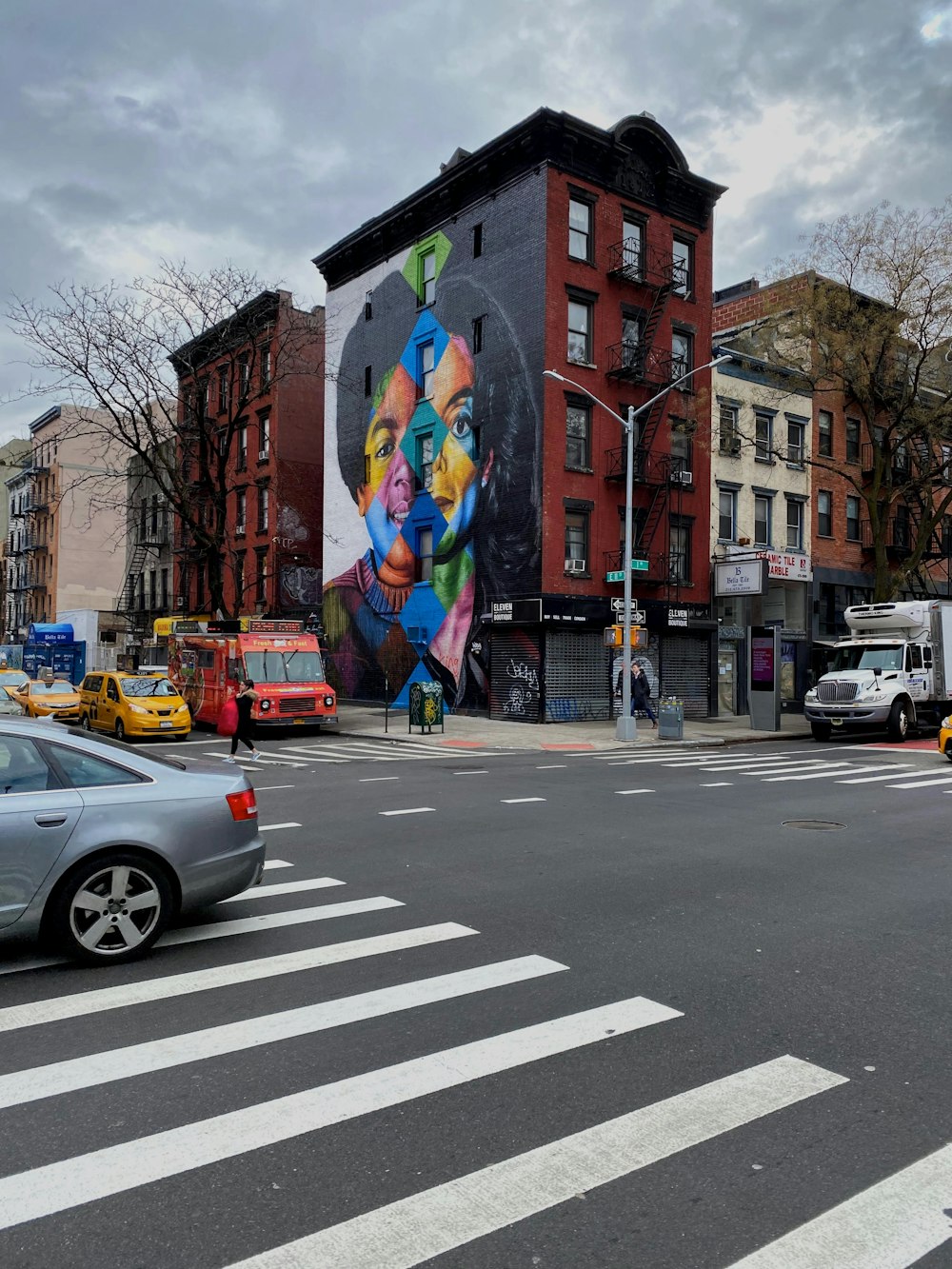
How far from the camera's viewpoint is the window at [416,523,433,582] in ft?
111

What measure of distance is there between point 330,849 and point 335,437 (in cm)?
3226

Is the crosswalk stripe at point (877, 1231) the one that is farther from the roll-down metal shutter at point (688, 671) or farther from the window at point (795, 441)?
the window at point (795, 441)

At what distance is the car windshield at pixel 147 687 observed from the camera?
953 inches

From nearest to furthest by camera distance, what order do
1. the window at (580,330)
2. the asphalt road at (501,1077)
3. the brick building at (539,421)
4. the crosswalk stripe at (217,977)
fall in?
1. the asphalt road at (501,1077)
2. the crosswalk stripe at (217,977)
3. the brick building at (539,421)
4. the window at (580,330)

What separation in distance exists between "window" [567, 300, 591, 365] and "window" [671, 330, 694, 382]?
366cm

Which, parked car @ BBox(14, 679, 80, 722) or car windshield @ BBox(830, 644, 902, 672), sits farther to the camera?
parked car @ BBox(14, 679, 80, 722)

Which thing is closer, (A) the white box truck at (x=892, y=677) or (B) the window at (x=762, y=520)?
(A) the white box truck at (x=892, y=677)

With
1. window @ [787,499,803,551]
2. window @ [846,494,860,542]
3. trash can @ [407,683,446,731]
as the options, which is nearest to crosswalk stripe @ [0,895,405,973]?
trash can @ [407,683,446,731]

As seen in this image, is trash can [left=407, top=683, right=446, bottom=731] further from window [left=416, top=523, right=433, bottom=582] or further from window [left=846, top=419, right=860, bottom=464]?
window [left=846, top=419, right=860, bottom=464]

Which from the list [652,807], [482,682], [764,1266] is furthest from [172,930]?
[482,682]

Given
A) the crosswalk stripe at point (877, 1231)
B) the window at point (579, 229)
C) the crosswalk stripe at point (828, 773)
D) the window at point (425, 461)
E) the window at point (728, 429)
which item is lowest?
the crosswalk stripe at point (828, 773)

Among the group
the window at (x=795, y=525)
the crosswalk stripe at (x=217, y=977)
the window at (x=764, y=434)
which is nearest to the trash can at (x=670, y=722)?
the window at (x=764, y=434)

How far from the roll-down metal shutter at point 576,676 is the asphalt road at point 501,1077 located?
67.3ft

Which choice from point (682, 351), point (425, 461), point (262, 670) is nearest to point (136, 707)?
point (262, 670)
